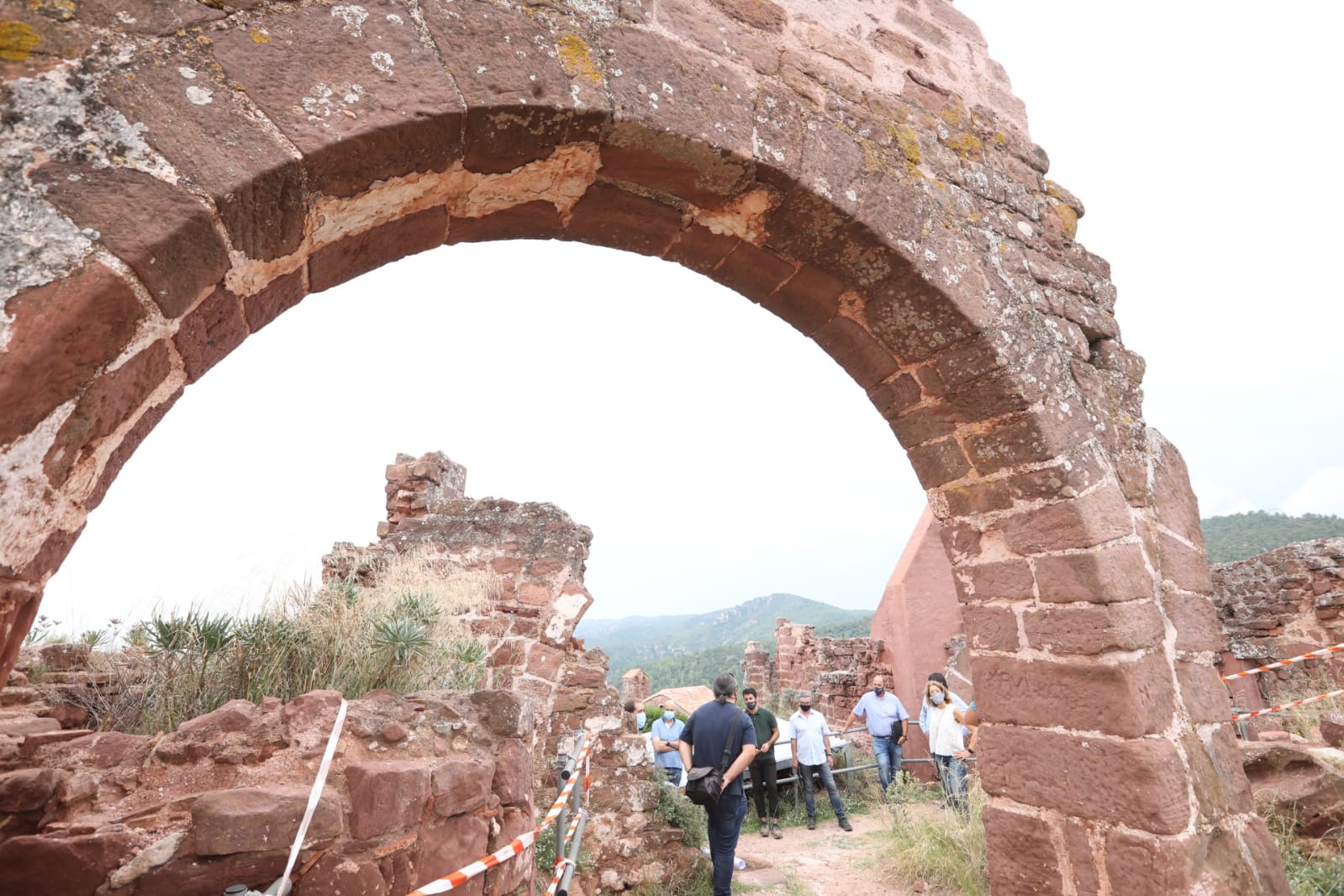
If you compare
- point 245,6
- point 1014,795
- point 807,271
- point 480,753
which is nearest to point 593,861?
→ point 480,753

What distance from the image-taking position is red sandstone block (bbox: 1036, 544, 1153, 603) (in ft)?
7.79

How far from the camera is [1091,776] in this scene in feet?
7.54

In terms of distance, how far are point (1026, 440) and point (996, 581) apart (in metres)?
0.58

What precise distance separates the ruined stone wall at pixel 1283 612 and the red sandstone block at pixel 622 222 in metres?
9.82

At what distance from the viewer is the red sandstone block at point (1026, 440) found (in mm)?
2467

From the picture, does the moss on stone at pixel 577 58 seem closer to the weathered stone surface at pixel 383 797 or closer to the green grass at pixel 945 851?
the weathered stone surface at pixel 383 797

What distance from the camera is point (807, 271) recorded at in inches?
94.0

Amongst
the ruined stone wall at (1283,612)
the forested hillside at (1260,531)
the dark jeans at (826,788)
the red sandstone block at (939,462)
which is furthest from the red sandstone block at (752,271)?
the forested hillside at (1260,531)

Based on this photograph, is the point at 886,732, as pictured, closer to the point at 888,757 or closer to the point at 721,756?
the point at 888,757

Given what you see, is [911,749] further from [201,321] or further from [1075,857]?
[201,321]

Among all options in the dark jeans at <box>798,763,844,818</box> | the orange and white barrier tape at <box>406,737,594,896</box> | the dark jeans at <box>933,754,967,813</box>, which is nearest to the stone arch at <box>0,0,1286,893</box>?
the orange and white barrier tape at <box>406,737,594,896</box>

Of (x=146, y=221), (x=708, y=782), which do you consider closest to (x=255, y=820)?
(x=146, y=221)

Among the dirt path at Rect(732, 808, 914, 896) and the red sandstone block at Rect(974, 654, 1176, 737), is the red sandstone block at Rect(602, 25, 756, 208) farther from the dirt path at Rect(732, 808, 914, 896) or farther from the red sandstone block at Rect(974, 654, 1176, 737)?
the dirt path at Rect(732, 808, 914, 896)

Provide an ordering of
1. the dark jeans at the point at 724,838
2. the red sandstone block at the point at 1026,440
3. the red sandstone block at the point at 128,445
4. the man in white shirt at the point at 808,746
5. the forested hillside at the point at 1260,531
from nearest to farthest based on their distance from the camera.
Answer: the red sandstone block at the point at 128,445 → the red sandstone block at the point at 1026,440 → the dark jeans at the point at 724,838 → the man in white shirt at the point at 808,746 → the forested hillside at the point at 1260,531
